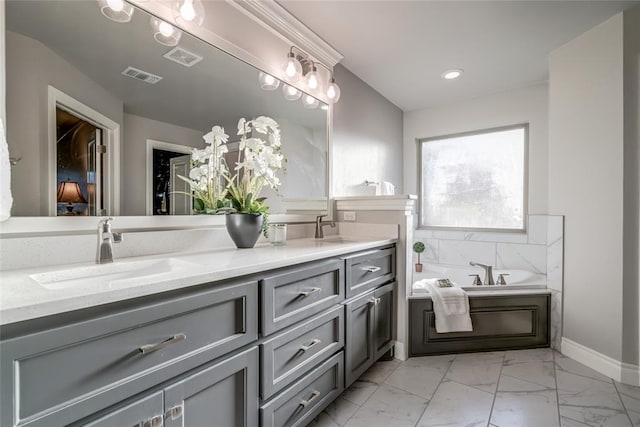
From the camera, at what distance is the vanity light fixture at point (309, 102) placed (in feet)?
7.44

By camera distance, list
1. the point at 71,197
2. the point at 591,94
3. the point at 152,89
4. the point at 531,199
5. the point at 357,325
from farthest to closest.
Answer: the point at 531,199 < the point at 591,94 < the point at 357,325 < the point at 152,89 < the point at 71,197

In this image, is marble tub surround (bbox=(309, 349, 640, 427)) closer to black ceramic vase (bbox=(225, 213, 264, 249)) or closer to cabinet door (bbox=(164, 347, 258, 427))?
cabinet door (bbox=(164, 347, 258, 427))

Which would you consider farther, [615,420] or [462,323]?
[462,323]

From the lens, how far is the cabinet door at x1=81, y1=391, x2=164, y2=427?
0.74m

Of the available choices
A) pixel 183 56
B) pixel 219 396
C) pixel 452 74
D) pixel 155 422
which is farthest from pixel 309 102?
pixel 155 422

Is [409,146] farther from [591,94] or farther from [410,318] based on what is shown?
[410,318]

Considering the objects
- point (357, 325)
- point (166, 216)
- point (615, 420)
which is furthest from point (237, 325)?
point (615, 420)

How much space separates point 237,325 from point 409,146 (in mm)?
3360

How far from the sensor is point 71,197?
113 centimetres

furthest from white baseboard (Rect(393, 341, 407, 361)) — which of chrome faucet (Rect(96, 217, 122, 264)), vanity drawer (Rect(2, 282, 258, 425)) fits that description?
chrome faucet (Rect(96, 217, 122, 264))

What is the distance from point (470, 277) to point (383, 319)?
1662 millimetres

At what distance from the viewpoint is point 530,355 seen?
2.28 m

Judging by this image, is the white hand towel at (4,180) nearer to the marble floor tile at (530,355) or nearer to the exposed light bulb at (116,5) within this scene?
the exposed light bulb at (116,5)

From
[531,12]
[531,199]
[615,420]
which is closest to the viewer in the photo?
[615,420]
